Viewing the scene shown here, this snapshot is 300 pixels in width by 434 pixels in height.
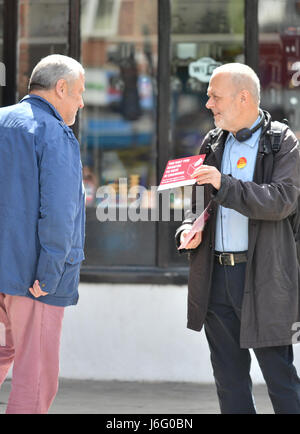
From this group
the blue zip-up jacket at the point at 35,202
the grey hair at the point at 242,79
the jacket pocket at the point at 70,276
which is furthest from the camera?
the grey hair at the point at 242,79

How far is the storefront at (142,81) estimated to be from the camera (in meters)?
6.36

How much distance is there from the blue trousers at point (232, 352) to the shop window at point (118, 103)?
2444mm

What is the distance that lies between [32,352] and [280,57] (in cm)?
350

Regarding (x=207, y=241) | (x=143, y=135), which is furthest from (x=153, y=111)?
(x=207, y=241)

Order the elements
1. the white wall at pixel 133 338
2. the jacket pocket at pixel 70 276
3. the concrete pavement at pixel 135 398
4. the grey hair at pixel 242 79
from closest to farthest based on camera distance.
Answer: the jacket pocket at pixel 70 276
the grey hair at pixel 242 79
the concrete pavement at pixel 135 398
the white wall at pixel 133 338

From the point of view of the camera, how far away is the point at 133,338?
6223 mm

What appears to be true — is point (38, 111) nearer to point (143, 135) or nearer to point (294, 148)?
point (294, 148)

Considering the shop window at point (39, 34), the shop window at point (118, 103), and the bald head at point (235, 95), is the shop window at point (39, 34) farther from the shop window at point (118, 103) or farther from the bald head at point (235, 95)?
the bald head at point (235, 95)

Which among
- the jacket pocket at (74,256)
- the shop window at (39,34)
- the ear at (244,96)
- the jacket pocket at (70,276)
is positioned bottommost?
the jacket pocket at (70,276)

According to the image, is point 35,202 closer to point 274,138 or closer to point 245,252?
point 245,252

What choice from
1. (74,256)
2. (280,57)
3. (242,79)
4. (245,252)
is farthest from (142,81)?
(74,256)

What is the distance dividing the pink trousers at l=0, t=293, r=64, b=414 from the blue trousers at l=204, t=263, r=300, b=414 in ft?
2.56

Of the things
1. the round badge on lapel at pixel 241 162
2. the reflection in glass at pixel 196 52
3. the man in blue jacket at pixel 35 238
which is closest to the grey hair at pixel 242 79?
the round badge on lapel at pixel 241 162

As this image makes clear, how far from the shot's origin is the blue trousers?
3.94m
